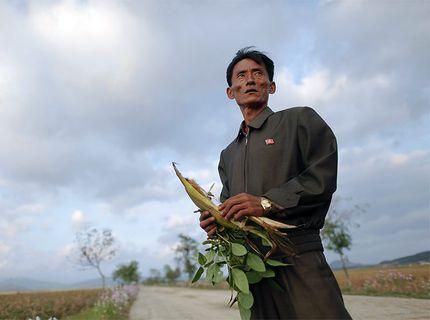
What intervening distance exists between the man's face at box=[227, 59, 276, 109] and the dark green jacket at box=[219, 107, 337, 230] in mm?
82

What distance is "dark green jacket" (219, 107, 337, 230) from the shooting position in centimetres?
174

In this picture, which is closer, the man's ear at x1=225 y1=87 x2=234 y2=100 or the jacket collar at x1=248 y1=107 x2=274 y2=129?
the jacket collar at x1=248 y1=107 x2=274 y2=129

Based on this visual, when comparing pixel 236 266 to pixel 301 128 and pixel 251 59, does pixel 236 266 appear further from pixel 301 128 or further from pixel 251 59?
pixel 251 59

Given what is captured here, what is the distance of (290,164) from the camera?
6.31 ft

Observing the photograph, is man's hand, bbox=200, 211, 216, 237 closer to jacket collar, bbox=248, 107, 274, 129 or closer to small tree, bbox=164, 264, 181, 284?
jacket collar, bbox=248, 107, 274, 129

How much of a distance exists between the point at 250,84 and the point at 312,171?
26.0 inches

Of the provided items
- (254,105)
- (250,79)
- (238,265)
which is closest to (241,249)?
(238,265)

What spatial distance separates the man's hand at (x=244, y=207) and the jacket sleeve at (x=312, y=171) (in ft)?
0.26

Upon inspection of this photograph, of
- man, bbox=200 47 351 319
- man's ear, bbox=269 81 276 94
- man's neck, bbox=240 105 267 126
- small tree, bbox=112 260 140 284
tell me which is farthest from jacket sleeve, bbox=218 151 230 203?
small tree, bbox=112 260 140 284

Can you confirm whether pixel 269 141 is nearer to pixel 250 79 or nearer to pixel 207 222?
pixel 250 79

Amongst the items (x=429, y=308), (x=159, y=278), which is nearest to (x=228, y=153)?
(x=429, y=308)

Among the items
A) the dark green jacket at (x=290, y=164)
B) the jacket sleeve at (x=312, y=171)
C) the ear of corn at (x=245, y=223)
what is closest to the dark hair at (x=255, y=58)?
the dark green jacket at (x=290, y=164)

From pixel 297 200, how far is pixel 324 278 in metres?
0.36

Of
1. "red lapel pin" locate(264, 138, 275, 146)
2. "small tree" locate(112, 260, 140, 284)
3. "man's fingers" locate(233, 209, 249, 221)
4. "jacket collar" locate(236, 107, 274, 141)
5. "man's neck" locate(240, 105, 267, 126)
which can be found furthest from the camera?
"small tree" locate(112, 260, 140, 284)
